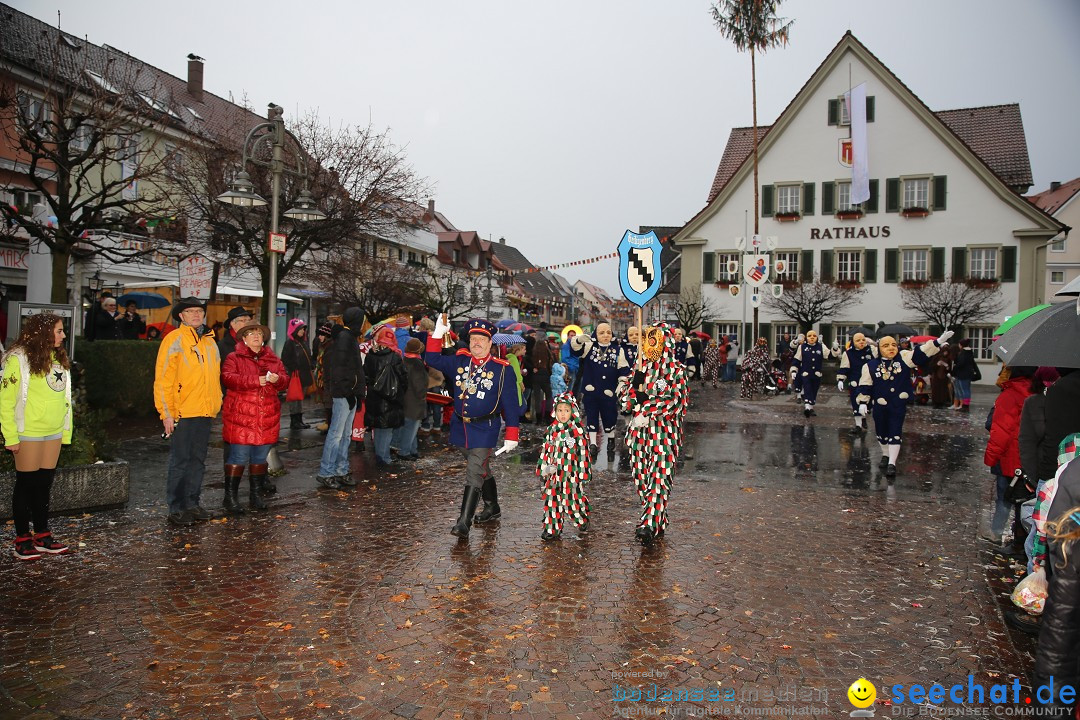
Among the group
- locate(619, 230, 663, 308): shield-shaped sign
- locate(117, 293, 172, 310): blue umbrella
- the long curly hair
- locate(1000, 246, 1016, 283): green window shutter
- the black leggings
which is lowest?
the black leggings

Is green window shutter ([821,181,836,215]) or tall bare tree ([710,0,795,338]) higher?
tall bare tree ([710,0,795,338])

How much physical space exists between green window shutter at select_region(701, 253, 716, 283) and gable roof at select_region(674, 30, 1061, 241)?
1.63 m

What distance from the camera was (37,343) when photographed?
5.95 meters

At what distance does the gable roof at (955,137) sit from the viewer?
33.8 metres

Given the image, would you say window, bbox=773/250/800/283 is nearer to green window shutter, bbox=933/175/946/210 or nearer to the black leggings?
green window shutter, bbox=933/175/946/210

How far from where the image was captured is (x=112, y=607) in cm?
501

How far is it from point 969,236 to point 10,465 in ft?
120

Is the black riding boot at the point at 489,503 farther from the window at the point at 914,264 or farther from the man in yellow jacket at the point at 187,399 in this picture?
the window at the point at 914,264

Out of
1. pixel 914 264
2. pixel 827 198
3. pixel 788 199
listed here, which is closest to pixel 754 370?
pixel 914 264

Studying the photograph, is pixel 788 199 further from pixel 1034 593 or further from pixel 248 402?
pixel 1034 593

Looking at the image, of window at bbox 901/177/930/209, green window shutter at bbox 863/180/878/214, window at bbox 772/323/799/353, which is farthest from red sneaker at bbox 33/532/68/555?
window at bbox 901/177/930/209

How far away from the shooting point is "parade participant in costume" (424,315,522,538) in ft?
22.3

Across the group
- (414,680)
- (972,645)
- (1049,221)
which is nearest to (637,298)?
(972,645)

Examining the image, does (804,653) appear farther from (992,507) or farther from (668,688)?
(992,507)
